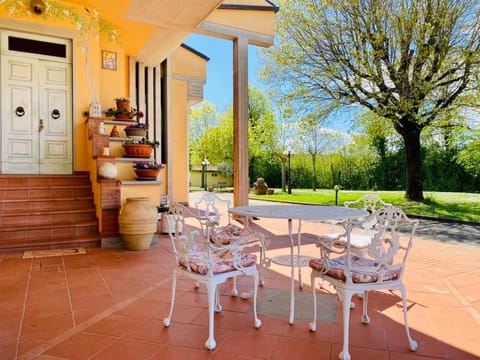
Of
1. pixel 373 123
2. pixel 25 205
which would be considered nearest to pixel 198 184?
pixel 373 123

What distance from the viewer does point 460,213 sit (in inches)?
334

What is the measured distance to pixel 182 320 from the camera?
8.00ft

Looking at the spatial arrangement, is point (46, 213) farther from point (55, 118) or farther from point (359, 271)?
point (359, 271)

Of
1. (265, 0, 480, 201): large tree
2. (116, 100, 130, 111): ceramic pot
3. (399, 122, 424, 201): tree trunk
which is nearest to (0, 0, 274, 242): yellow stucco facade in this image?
(116, 100, 130, 111): ceramic pot

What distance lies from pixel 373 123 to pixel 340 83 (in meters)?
1.86

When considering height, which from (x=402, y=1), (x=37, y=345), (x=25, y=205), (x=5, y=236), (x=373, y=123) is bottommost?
(x=37, y=345)

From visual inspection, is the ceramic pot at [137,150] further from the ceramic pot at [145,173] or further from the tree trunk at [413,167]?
the tree trunk at [413,167]

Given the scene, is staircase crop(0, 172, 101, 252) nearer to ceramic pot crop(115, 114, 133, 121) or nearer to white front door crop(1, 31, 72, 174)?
white front door crop(1, 31, 72, 174)

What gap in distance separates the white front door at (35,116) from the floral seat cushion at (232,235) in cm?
406

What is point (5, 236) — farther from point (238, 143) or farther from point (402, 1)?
point (402, 1)

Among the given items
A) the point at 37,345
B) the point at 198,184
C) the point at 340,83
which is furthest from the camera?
the point at 198,184

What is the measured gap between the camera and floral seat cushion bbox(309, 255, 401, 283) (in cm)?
202

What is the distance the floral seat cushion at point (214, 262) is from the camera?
220 cm

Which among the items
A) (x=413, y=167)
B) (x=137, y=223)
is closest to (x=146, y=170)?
(x=137, y=223)
